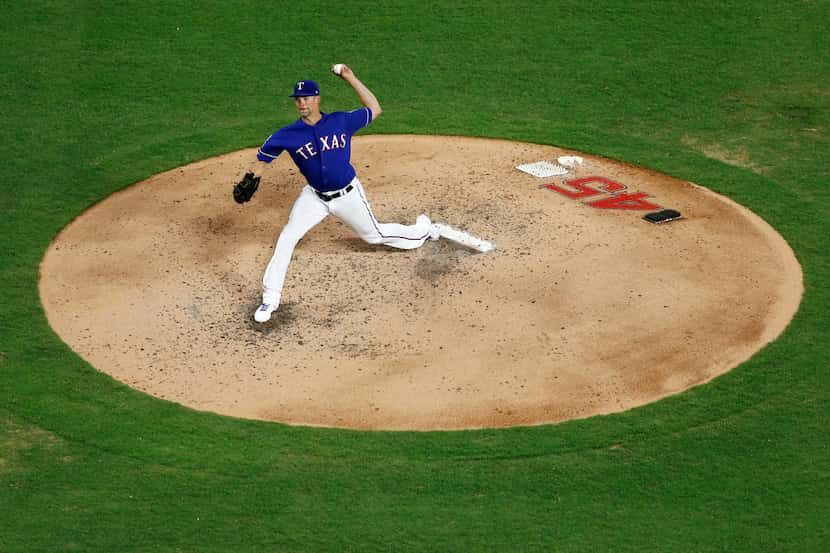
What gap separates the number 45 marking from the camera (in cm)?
1348

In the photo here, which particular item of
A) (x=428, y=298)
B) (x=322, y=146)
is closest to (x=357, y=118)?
(x=322, y=146)

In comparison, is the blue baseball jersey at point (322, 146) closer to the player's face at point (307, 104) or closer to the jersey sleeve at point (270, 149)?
the jersey sleeve at point (270, 149)

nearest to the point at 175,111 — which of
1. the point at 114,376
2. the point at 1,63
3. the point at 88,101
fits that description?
the point at 88,101

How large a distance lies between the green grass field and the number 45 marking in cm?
76

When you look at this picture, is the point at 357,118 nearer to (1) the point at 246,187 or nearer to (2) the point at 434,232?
(1) the point at 246,187

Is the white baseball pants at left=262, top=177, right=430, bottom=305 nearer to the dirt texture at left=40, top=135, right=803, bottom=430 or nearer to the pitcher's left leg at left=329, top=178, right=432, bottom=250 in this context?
the pitcher's left leg at left=329, top=178, right=432, bottom=250

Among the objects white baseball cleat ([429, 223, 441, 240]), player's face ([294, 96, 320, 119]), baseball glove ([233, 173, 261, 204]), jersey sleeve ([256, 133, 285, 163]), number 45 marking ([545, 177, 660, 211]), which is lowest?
white baseball cleat ([429, 223, 441, 240])

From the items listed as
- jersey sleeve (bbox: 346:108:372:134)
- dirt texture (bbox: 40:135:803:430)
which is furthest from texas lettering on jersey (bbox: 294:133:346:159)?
dirt texture (bbox: 40:135:803:430)

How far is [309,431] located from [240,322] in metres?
1.96

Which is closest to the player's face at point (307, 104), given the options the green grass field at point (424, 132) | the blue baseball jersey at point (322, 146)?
the blue baseball jersey at point (322, 146)

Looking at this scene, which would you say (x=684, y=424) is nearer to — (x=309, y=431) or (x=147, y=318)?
(x=309, y=431)

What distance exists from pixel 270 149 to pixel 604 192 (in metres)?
4.14

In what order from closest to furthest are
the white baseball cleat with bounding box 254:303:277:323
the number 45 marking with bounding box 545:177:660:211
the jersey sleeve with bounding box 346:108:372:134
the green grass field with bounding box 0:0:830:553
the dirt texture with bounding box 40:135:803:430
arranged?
the green grass field with bounding box 0:0:830:553
the dirt texture with bounding box 40:135:803:430
the white baseball cleat with bounding box 254:303:277:323
the jersey sleeve with bounding box 346:108:372:134
the number 45 marking with bounding box 545:177:660:211

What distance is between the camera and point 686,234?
12.8 meters
